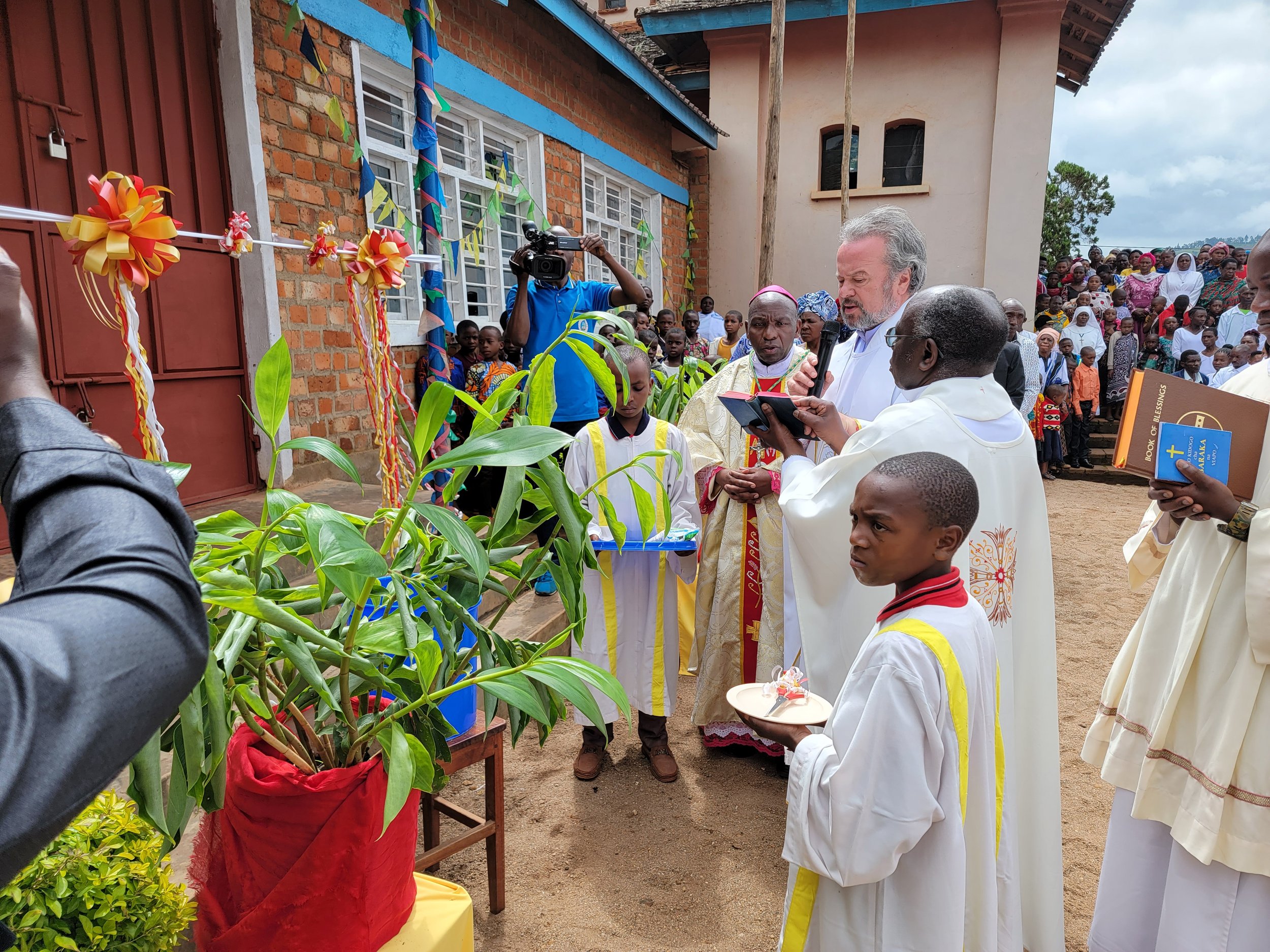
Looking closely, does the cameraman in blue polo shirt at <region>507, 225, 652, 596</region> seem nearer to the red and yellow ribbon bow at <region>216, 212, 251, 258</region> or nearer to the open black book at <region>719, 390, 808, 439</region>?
the open black book at <region>719, 390, 808, 439</region>

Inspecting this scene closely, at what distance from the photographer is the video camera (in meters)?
4.14

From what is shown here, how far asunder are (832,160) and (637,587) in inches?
422

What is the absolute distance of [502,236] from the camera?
719 centimetres

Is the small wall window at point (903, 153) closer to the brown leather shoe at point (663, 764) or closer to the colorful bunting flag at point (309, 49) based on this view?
the colorful bunting flag at point (309, 49)

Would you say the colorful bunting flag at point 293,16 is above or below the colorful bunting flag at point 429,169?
above

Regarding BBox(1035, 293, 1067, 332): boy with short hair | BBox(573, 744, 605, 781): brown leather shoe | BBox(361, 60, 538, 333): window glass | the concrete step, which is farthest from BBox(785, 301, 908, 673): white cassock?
BBox(1035, 293, 1067, 332): boy with short hair

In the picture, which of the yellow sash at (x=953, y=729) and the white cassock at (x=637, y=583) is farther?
the white cassock at (x=637, y=583)

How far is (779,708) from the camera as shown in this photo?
5.49ft

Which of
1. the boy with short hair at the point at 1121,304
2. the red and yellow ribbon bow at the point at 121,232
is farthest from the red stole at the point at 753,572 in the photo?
the boy with short hair at the point at 1121,304

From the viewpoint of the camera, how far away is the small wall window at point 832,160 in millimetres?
11883

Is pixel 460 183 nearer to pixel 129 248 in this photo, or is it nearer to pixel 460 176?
pixel 460 176

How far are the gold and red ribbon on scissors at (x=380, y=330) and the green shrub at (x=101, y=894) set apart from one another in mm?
Result: 830

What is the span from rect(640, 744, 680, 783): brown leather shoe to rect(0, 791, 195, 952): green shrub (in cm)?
201

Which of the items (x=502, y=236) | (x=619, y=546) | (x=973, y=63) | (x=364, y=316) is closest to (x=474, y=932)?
(x=619, y=546)
